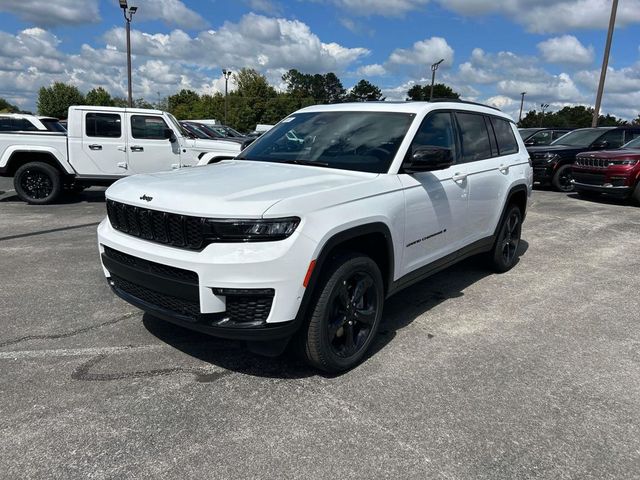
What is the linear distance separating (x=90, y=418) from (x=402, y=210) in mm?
2386

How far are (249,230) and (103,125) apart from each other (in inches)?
352

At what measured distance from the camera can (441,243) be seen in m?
4.24

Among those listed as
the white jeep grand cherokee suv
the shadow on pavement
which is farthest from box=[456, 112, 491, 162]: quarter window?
the shadow on pavement

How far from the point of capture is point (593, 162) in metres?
11.3

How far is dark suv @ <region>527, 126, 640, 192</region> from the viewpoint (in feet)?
43.4

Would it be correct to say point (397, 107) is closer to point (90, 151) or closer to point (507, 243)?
point (507, 243)

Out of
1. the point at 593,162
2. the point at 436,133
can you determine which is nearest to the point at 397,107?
the point at 436,133

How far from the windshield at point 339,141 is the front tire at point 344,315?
0.82 m

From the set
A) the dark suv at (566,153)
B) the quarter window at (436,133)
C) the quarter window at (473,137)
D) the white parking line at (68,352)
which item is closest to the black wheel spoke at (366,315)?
the quarter window at (436,133)

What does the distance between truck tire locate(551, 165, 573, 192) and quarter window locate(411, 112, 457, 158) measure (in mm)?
10110

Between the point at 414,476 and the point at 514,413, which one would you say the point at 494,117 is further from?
the point at 414,476

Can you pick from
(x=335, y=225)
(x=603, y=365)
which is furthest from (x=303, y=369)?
(x=603, y=365)

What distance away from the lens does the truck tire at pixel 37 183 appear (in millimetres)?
10188

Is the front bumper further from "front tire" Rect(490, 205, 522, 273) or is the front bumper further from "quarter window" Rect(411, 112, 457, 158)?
"front tire" Rect(490, 205, 522, 273)
